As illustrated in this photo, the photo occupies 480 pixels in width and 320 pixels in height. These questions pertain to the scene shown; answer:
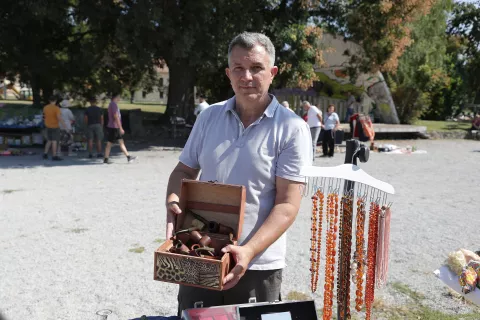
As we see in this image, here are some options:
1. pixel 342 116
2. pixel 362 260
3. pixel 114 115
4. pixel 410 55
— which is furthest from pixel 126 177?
pixel 410 55

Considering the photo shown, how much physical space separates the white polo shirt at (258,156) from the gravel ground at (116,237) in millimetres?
2469

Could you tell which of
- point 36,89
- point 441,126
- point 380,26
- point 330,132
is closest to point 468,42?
point 441,126

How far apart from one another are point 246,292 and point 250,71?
3.41 ft

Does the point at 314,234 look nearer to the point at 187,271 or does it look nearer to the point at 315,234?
the point at 315,234

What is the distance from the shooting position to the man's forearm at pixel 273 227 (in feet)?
6.56

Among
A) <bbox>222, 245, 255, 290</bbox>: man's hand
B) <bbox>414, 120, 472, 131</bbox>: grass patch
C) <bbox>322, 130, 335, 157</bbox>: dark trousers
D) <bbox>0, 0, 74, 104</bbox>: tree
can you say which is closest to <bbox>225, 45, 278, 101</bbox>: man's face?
<bbox>222, 245, 255, 290</bbox>: man's hand

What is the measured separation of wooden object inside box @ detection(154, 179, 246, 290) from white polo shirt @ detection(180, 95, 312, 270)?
9cm

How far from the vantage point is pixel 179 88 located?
17.8 metres

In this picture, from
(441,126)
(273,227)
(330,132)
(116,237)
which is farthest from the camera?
(441,126)

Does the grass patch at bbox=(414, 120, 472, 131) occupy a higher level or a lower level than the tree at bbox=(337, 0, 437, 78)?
lower

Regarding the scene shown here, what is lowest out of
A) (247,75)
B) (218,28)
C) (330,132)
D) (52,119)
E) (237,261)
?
(237,261)

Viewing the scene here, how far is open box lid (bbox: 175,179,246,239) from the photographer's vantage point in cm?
203

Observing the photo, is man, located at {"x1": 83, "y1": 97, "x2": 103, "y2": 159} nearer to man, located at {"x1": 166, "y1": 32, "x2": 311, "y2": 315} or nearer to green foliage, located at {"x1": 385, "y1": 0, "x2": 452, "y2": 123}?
man, located at {"x1": 166, "y1": 32, "x2": 311, "y2": 315}

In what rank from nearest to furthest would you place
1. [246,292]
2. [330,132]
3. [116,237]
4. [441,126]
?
1. [246,292]
2. [116,237]
3. [330,132]
4. [441,126]
